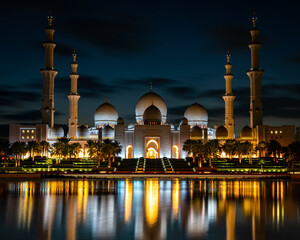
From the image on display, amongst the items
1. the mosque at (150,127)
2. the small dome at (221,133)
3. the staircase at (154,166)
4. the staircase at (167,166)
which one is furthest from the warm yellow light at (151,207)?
the small dome at (221,133)

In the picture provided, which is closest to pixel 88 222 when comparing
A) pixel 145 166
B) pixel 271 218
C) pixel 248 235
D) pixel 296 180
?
pixel 248 235

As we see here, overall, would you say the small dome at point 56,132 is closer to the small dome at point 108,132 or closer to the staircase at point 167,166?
the small dome at point 108,132

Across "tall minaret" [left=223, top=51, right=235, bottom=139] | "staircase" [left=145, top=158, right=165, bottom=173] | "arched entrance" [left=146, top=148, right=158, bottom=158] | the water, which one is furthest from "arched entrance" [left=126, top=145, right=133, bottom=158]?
the water

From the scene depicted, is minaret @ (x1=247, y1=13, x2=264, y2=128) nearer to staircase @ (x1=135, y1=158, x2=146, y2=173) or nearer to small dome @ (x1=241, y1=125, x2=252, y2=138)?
small dome @ (x1=241, y1=125, x2=252, y2=138)

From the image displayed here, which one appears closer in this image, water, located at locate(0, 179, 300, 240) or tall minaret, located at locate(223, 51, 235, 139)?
water, located at locate(0, 179, 300, 240)

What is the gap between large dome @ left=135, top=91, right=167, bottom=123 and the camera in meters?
80.2

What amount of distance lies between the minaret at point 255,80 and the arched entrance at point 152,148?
16.8m

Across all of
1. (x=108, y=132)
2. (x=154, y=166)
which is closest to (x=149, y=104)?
(x=108, y=132)

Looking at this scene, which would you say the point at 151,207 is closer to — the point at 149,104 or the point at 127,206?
the point at 127,206

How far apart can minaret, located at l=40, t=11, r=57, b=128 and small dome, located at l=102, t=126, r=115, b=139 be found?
352 inches

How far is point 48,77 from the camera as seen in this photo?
76.4 m

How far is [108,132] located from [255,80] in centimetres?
2537

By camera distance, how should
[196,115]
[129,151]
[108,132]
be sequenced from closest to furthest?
[129,151] → [108,132] → [196,115]

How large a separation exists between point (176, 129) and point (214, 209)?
5627 cm
